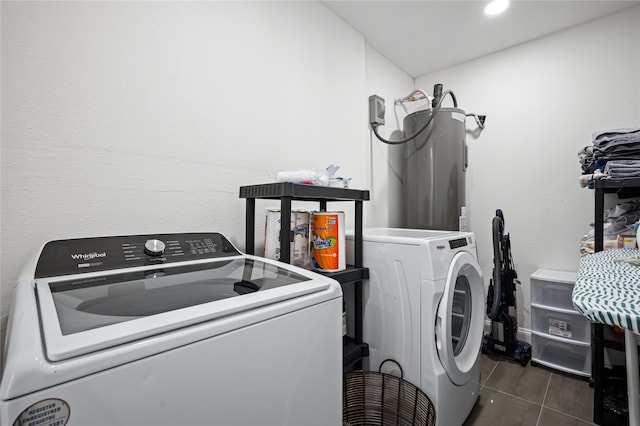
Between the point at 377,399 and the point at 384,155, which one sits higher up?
the point at 384,155

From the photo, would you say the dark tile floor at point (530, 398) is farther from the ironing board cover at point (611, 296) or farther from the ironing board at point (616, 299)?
the ironing board cover at point (611, 296)

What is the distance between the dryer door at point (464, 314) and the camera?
1.30m

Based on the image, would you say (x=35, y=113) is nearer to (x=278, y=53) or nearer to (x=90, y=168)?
(x=90, y=168)

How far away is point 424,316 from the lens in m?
1.24

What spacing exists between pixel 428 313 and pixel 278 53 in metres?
1.52

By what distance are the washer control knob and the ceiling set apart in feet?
5.91

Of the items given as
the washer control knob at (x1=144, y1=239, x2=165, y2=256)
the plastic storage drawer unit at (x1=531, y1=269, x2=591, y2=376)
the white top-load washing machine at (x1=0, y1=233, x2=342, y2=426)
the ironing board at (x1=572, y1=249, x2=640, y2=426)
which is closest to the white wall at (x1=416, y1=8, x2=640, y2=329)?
the plastic storage drawer unit at (x1=531, y1=269, x2=591, y2=376)

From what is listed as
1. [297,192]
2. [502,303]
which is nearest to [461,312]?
[502,303]

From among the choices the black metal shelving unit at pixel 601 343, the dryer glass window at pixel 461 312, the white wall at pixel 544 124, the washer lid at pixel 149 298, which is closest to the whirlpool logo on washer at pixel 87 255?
the washer lid at pixel 149 298

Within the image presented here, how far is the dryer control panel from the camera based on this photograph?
805 mm

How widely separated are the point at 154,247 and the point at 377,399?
1.18 m

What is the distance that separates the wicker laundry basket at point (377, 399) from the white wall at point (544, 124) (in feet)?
5.57

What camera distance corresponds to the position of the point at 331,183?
1.25 m

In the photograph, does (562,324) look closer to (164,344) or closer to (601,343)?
(601,343)
